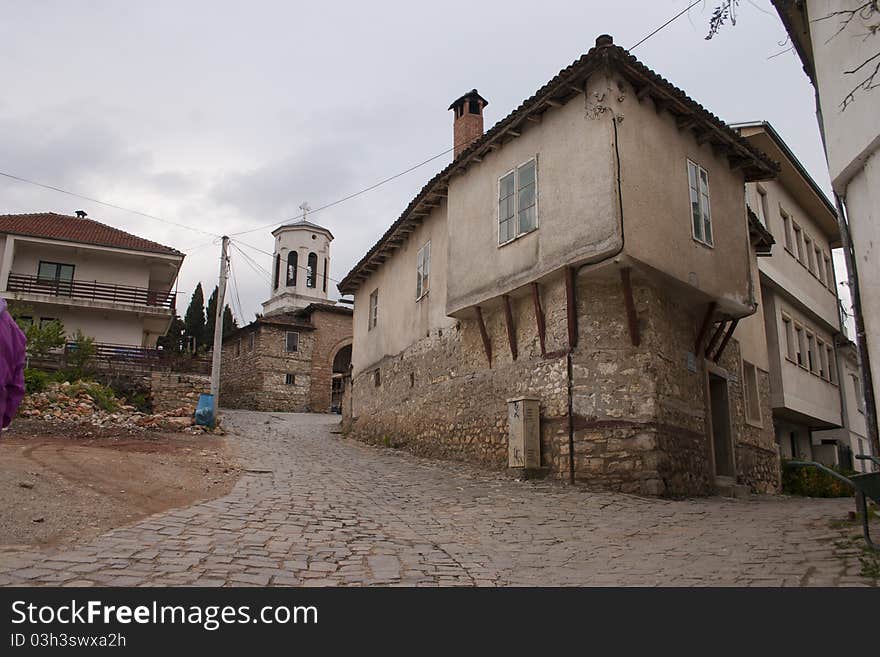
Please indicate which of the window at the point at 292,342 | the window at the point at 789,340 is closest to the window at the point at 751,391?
the window at the point at 789,340

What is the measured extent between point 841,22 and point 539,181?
585cm

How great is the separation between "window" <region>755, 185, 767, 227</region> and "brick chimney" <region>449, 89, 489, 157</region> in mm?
7662

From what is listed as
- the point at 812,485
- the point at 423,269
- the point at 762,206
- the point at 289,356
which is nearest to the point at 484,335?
the point at 423,269

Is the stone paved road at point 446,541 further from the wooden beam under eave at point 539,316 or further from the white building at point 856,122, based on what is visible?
the white building at point 856,122

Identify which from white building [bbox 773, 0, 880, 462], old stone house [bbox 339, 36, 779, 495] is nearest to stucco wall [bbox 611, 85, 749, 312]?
old stone house [bbox 339, 36, 779, 495]

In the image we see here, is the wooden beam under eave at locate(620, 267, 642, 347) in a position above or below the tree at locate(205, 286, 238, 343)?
below

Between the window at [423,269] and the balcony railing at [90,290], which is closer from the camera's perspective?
the window at [423,269]

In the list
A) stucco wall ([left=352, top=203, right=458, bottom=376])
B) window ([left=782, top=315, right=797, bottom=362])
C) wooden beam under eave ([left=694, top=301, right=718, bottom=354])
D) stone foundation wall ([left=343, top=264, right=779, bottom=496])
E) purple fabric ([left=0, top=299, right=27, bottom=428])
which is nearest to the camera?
purple fabric ([left=0, top=299, right=27, bottom=428])

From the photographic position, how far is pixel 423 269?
17.5 m

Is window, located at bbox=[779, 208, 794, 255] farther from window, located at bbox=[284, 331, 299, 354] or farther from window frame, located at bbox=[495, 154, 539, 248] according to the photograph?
window, located at bbox=[284, 331, 299, 354]

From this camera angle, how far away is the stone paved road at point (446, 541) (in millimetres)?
5590

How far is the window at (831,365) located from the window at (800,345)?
264cm

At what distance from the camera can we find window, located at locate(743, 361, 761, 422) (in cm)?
1627

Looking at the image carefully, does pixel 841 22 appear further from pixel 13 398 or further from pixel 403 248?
pixel 403 248
